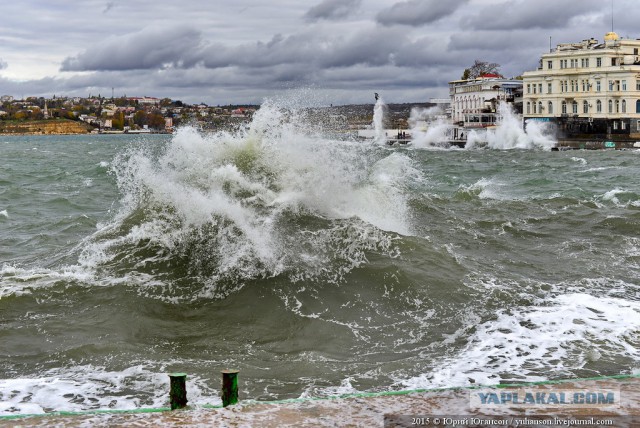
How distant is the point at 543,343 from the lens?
26.6 ft

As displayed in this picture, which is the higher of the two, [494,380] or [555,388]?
[555,388]

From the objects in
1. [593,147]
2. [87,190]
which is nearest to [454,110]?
[593,147]

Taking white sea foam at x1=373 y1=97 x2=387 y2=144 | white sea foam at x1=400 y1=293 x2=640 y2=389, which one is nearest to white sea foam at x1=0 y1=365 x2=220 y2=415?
white sea foam at x1=400 y1=293 x2=640 y2=389

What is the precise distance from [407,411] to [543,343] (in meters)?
3.52

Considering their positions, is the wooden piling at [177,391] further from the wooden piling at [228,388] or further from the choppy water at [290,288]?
the choppy water at [290,288]

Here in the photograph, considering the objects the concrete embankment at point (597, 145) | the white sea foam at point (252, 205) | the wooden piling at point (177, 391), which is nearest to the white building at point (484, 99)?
the concrete embankment at point (597, 145)

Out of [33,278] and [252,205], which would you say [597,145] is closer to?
[252,205]

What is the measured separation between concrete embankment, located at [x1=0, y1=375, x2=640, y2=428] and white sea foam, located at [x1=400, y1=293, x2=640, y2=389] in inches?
59.6

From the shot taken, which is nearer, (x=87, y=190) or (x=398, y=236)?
A: (x=398, y=236)

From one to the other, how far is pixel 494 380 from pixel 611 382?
1527 mm

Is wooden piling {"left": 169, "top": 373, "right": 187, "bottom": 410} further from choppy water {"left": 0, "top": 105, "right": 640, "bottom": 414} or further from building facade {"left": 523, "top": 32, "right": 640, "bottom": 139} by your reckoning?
building facade {"left": 523, "top": 32, "right": 640, "bottom": 139}

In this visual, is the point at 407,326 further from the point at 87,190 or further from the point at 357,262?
the point at 87,190

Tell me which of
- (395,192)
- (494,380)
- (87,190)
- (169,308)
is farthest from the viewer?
(87,190)

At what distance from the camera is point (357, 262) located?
448 inches
